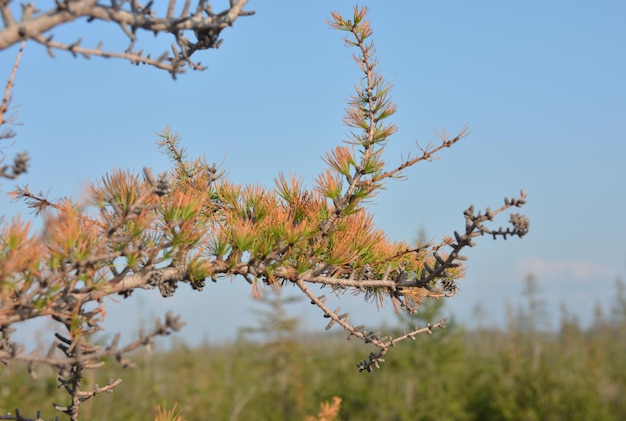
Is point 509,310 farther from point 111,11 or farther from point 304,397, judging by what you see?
point 111,11

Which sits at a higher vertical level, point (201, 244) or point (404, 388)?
point (201, 244)

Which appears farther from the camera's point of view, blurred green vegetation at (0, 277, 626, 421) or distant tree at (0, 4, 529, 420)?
blurred green vegetation at (0, 277, 626, 421)

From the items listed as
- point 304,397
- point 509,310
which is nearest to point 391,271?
point 304,397

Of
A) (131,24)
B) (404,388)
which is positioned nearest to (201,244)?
(131,24)

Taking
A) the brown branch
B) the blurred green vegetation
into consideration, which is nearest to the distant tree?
the brown branch

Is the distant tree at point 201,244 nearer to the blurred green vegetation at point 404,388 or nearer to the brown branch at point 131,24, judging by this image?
the brown branch at point 131,24

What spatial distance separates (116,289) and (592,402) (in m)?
17.5

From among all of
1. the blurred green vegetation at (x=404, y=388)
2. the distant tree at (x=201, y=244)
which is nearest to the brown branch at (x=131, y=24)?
the distant tree at (x=201, y=244)

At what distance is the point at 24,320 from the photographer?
7.04 feet

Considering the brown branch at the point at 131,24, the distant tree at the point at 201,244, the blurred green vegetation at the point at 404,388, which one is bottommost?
the blurred green vegetation at the point at 404,388

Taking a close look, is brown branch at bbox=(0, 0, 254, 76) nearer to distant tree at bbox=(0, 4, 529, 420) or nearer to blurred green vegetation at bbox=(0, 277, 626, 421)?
distant tree at bbox=(0, 4, 529, 420)

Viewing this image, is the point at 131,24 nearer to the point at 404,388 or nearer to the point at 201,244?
the point at 201,244

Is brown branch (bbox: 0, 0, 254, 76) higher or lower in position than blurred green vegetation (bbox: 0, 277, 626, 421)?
higher

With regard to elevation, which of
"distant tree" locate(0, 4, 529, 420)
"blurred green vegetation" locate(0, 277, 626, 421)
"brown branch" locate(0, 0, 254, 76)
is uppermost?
"brown branch" locate(0, 0, 254, 76)
